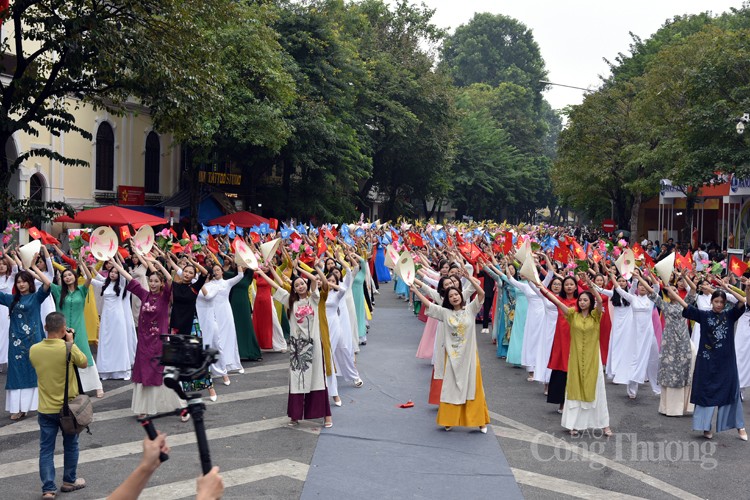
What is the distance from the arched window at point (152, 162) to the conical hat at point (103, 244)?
21891 millimetres

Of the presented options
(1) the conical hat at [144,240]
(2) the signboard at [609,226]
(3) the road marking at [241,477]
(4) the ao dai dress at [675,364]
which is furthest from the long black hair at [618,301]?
(2) the signboard at [609,226]

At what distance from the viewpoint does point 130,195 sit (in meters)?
29.8

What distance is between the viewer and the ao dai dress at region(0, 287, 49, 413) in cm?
887

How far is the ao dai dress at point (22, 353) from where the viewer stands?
29.1 feet

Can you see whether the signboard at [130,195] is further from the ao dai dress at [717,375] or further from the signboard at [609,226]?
the signboard at [609,226]

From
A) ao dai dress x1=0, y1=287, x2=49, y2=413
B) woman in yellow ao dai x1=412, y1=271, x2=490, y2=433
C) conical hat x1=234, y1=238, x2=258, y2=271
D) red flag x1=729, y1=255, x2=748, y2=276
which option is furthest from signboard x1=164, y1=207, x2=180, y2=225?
woman in yellow ao dai x1=412, y1=271, x2=490, y2=433

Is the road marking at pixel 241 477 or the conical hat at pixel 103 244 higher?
the conical hat at pixel 103 244

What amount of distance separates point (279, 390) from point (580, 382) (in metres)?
3.95

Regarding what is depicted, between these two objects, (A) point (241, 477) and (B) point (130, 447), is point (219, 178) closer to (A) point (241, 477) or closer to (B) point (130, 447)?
(B) point (130, 447)

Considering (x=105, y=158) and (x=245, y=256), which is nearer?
(x=245, y=256)

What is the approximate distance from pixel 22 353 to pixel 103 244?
5.78 ft

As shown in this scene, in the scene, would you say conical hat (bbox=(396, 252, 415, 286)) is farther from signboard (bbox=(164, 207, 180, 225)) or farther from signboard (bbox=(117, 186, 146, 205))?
signboard (bbox=(117, 186, 146, 205))

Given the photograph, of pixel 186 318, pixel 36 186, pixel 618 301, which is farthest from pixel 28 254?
Answer: pixel 36 186

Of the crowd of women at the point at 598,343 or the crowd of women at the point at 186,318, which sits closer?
the crowd of women at the point at 598,343
